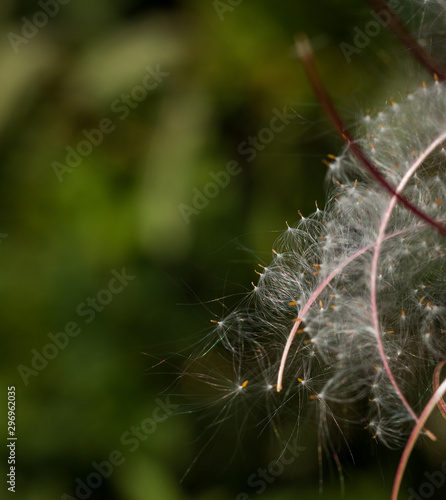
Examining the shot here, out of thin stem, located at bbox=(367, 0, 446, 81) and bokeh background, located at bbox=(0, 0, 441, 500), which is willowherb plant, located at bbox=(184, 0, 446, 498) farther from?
bokeh background, located at bbox=(0, 0, 441, 500)

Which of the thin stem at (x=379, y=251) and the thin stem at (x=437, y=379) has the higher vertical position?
the thin stem at (x=379, y=251)

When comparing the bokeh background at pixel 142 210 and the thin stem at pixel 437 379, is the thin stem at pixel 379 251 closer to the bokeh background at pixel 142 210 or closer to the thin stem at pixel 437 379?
the thin stem at pixel 437 379

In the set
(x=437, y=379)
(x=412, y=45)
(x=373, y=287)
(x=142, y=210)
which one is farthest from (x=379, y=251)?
(x=142, y=210)

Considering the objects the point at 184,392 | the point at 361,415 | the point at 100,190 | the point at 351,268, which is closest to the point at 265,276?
the point at 351,268

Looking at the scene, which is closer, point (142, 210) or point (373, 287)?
point (373, 287)

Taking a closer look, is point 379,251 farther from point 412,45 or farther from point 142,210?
point 142,210

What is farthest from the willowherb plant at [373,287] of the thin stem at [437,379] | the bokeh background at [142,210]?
the bokeh background at [142,210]

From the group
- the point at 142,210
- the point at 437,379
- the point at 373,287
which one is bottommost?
the point at 437,379

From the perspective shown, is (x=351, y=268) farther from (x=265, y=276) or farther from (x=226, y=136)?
(x=226, y=136)
